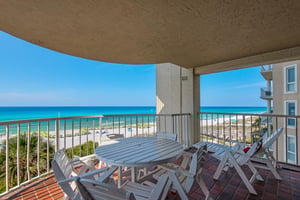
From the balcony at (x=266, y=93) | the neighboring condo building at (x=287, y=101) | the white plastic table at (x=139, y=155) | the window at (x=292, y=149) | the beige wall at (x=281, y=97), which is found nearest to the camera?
the white plastic table at (x=139, y=155)

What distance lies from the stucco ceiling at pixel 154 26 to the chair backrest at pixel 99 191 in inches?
65.3

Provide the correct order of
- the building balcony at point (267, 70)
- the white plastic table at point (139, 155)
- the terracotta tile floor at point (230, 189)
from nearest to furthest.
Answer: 1. the white plastic table at point (139, 155)
2. the terracotta tile floor at point (230, 189)
3. the building balcony at point (267, 70)

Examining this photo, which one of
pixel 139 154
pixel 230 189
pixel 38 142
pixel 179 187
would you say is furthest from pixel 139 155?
pixel 38 142

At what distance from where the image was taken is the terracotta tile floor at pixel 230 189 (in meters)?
1.98

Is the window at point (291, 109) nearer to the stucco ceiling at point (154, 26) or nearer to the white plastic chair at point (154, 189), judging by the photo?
the stucco ceiling at point (154, 26)

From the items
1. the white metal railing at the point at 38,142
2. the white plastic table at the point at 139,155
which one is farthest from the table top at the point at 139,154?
the white metal railing at the point at 38,142

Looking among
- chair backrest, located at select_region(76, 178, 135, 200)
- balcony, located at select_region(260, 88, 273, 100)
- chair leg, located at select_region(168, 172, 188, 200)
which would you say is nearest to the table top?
chair leg, located at select_region(168, 172, 188, 200)

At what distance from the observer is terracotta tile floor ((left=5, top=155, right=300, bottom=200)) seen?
198 cm

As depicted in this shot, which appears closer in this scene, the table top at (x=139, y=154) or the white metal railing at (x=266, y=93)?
the table top at (x=139, y=154)

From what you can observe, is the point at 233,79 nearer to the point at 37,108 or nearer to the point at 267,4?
the point at 267,4

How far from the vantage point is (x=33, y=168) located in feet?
11.7

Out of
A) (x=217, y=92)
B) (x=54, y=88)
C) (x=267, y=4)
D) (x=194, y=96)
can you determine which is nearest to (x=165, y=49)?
(x=267, y=4)

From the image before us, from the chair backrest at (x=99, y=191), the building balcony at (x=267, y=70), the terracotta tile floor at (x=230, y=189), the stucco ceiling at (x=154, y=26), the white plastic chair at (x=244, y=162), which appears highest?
the building balcony at (x=267, y=70)

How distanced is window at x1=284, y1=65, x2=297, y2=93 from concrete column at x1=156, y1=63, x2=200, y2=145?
550cm
